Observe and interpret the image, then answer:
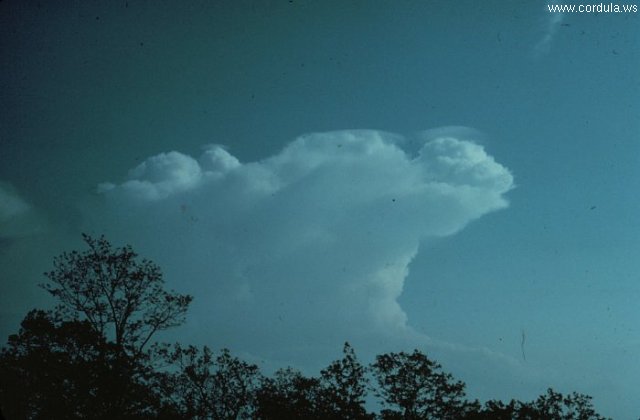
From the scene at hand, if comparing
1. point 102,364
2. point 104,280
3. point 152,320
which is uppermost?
point 104,280

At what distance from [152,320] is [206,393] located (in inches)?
345

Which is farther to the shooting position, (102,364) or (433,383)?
(433,383)

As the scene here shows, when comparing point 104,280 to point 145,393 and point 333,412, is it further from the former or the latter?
point 333,412

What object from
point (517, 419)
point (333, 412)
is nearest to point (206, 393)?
point (333, 412)

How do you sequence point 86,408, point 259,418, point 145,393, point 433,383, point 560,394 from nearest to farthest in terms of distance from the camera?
point 86,408 → point 145,393 → point 259,418 → point 433,383 → point 560,394

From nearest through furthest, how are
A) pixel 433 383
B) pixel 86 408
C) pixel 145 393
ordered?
pixel 86 408 < pixel 145 393 < pixel 433 383

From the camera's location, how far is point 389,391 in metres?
34.0

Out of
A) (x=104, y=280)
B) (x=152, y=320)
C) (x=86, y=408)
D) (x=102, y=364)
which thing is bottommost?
(x=86, y=408)

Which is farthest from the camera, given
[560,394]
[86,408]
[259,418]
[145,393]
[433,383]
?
[560,394]

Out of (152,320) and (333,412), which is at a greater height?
(152,320)

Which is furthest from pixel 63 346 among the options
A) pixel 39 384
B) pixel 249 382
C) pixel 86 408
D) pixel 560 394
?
pixel 560 394

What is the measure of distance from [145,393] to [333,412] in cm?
1325

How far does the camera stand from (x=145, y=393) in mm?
24859

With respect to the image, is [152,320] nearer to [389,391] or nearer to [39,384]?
[39,384]
